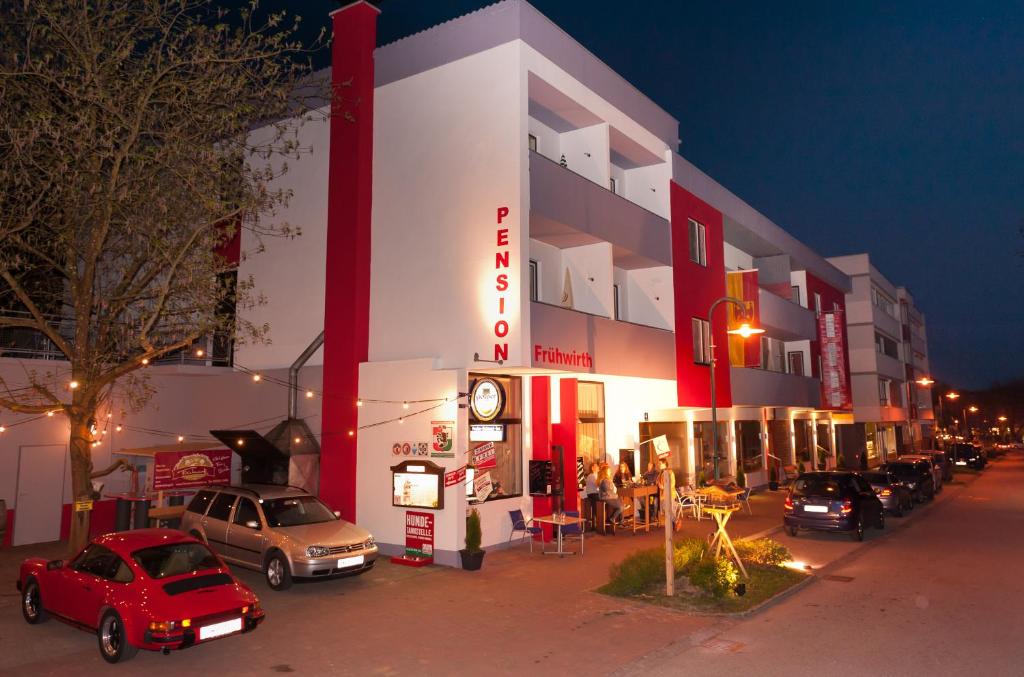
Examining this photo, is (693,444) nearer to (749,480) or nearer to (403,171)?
(749,480)

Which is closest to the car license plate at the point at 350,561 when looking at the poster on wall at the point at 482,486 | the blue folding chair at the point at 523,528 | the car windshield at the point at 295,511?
the car windshield at the point at 295,511

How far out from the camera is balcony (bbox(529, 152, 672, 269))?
16203mm

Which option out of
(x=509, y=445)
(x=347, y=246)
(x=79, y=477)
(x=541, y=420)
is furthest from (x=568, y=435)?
(x=79, y=477)

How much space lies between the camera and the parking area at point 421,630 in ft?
28.4

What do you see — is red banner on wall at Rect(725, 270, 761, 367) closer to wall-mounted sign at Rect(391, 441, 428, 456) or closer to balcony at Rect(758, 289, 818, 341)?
balcony at Rect(758, 289, 818, 341)

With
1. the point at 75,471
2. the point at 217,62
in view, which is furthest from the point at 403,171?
the point at 75,471

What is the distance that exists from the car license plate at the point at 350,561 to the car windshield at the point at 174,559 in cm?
301

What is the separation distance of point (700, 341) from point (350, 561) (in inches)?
592

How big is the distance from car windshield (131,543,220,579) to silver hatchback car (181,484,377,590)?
2637 mm

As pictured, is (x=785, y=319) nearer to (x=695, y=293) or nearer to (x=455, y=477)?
(x=695, y=293)

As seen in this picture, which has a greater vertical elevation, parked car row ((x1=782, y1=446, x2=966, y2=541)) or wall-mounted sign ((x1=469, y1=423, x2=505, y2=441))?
wall-mounted sign ((x1=469, y1=423, x2=505, y2=441))

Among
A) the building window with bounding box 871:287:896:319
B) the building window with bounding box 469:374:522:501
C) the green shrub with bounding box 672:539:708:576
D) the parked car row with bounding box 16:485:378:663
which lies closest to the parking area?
the parked car row with bounding box 16:485:378:663

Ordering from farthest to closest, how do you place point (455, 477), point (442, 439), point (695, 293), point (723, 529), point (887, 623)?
1. point (695, 293)
2. point (442, 439)
3. point (455, 477)
4. point (723, 529)
5. point (887, 623)

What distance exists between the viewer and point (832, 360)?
35.3 m
